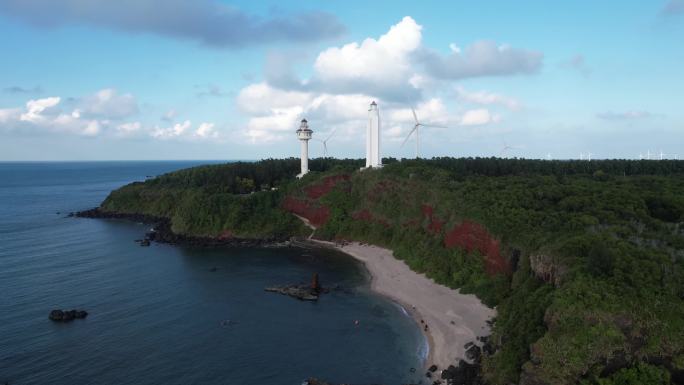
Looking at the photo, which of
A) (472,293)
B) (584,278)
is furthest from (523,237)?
(584,278)

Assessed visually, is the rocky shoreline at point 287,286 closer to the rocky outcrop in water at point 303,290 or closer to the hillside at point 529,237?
the rocky outcrop in water at point 303,290

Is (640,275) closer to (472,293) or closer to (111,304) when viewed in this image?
(472,293)

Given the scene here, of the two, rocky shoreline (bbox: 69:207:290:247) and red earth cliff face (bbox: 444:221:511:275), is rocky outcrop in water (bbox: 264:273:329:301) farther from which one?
rocky shoreline (bbox: 69:207:290:247)

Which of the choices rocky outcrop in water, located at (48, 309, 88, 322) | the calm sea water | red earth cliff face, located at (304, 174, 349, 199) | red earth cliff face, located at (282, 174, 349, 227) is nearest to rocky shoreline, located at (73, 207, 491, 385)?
the calm sea water

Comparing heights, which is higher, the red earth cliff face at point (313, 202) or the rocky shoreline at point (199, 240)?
the red earth cliff face at point (313, 202)

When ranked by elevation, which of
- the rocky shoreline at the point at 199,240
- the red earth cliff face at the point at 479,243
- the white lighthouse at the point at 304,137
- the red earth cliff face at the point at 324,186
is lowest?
the rocky shoreline at the point at 199,240

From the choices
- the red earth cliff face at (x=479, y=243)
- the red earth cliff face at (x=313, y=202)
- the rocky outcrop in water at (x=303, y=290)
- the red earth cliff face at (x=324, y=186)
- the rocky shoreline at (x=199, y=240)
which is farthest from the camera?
the red earth cliff face at (x=324, y=186)

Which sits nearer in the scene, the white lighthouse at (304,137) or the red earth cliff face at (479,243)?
the red earth cliff face at (479,243)

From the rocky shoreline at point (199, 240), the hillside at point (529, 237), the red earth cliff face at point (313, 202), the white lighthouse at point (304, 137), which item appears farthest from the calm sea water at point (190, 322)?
the white lighthouse at point (304, 137)
